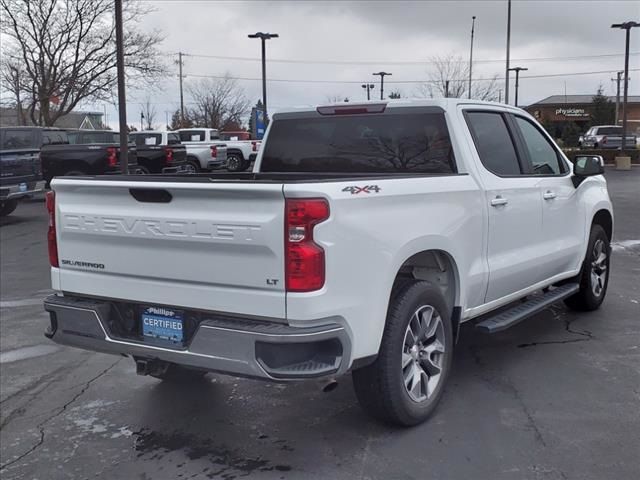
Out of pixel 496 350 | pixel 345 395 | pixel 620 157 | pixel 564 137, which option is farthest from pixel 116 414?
pixel 564 137

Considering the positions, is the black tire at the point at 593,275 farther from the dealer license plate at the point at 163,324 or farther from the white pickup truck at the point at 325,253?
the dealer license plate at the point at 163,324

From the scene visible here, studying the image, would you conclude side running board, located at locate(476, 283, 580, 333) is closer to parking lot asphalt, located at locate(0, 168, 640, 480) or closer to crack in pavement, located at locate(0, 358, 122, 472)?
parking lot asphalt, located at locate(0, 168, 640, 480)

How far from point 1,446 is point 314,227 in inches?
98.6

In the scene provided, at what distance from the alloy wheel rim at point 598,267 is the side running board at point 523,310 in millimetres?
518

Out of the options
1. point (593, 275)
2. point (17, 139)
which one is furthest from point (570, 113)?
point (593, 275)

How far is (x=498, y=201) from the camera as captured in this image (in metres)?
4.78

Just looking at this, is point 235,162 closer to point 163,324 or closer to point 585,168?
point 585,168

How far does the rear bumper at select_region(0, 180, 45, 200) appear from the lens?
14914 mm

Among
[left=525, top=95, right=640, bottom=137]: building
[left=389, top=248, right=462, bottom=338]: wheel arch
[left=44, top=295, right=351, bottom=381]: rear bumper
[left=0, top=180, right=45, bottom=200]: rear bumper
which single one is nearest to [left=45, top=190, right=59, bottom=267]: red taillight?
[left=44, top=295, right=351, bottom=381]: rear bumper

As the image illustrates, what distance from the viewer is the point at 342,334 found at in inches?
134

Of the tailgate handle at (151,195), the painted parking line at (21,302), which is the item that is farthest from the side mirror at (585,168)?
the painted parking line at (21,302)

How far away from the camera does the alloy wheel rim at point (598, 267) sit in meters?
6.61

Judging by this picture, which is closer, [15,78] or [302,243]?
[302,243]

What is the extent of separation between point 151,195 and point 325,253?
1.05 m
